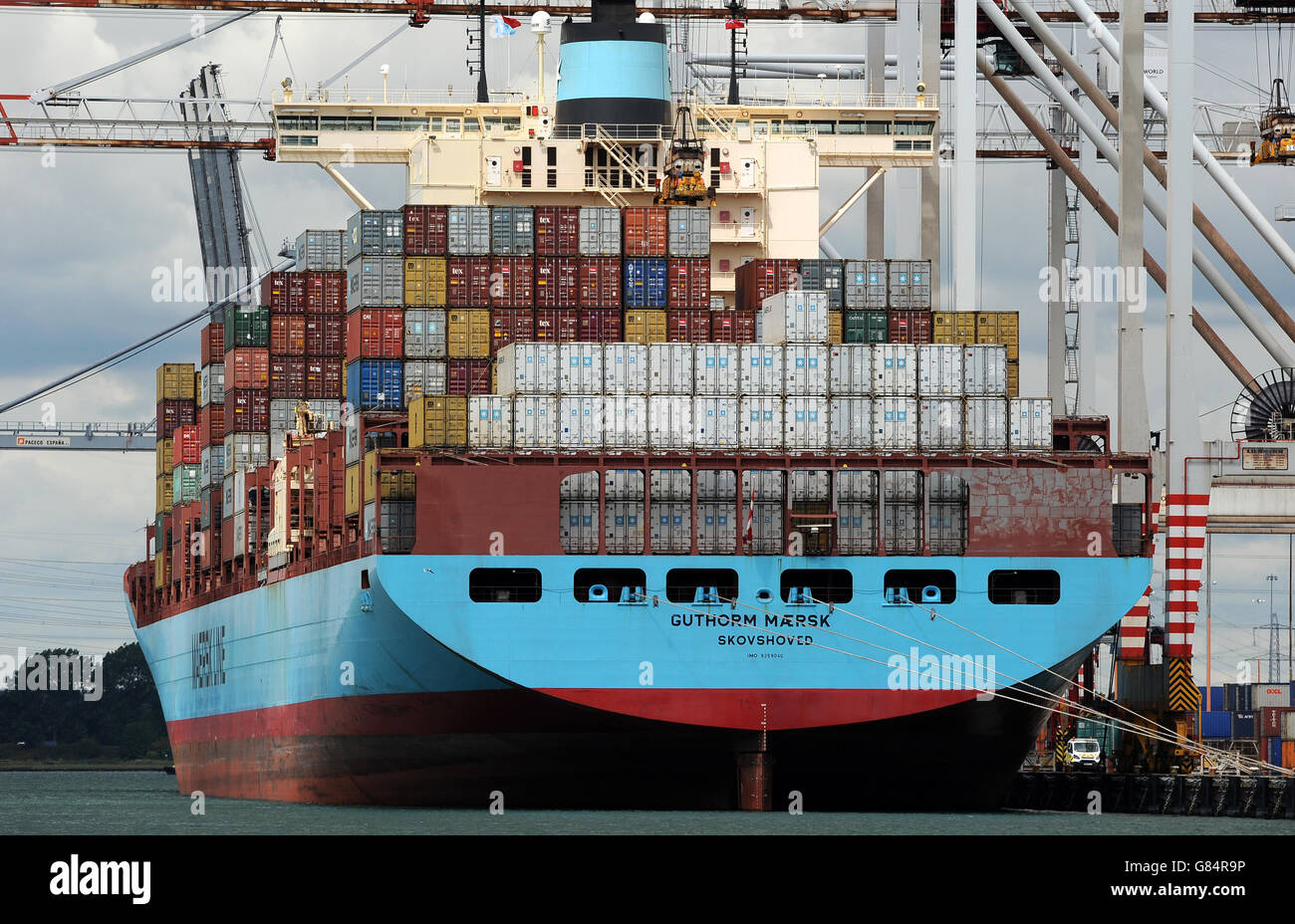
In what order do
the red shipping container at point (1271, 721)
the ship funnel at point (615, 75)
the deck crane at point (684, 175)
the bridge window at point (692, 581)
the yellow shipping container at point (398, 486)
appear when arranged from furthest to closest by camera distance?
the red shipping container at point (1271, 721) < the ship funnel at point (615, 75) < the deck crane at point (684, 175) < the yellow shipping container at point (398, 486) < the bridge window at point (692, 581)

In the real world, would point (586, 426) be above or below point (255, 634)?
above

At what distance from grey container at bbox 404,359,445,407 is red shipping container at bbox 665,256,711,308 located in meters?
4.73

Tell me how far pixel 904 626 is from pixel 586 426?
6694mm

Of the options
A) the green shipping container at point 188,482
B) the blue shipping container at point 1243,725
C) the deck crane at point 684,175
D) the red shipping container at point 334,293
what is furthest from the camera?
the blue shipping container at point 1243,725

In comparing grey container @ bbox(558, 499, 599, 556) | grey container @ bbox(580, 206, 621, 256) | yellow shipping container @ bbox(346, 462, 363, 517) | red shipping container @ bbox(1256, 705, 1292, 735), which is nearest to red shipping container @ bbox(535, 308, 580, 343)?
grey container @ bbox(580, 206, 621, 256)

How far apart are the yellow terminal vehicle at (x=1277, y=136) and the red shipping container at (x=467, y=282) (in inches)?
846

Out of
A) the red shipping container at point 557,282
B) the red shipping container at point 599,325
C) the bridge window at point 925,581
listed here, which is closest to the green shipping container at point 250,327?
the red shipping container at point 557,282

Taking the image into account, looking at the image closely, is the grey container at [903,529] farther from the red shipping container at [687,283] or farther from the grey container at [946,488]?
the red shipping container at [687,283]

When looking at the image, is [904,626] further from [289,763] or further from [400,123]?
[400,123]

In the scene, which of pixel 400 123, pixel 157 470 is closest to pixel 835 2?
pixel 400 123

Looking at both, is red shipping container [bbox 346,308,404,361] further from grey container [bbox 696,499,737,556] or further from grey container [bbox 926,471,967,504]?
grey container [bbox 926,471,967,504]

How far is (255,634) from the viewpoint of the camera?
50.4 metres

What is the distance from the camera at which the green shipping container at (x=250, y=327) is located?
49.4 meters

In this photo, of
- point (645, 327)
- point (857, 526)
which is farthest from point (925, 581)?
point (645, 327)
